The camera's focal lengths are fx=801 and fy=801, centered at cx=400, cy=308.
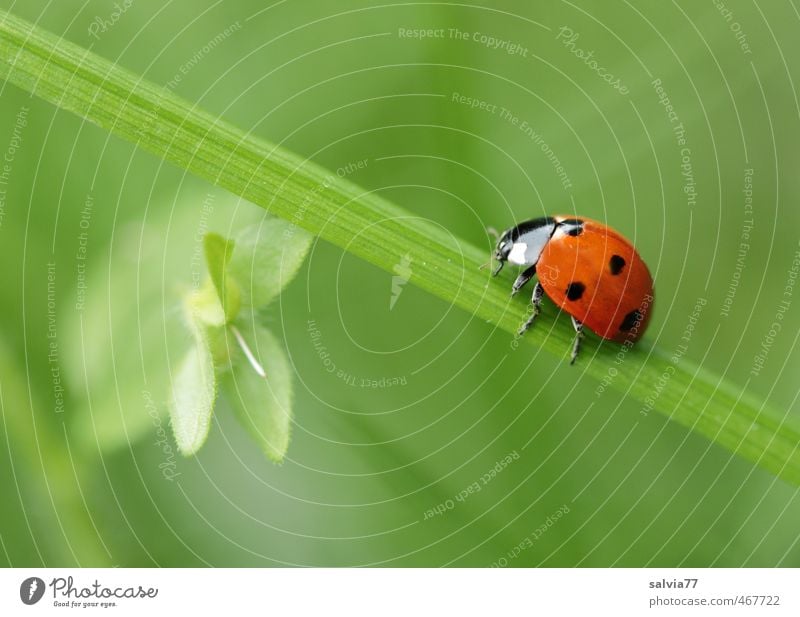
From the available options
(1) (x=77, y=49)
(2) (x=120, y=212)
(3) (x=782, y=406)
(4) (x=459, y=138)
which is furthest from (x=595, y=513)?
(1) (x=77, y=49)

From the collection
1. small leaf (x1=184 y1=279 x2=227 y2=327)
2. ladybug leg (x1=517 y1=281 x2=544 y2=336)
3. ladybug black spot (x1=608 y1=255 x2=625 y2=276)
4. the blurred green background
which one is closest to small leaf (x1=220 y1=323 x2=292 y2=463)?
small leaf (x1=184 y1=279 x2=227 y2=327)

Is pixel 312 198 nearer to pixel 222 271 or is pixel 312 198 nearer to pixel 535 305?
pixel 222 271

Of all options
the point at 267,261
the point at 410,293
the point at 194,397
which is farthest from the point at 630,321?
the point at 194,397

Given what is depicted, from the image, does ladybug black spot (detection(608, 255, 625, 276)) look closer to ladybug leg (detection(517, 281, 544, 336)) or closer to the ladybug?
the ladybug

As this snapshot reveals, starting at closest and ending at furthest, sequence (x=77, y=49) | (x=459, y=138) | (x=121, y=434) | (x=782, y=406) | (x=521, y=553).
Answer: (x=77, y=49), (x=121, y=434), (x=521, y=553), (x=782, y=406), (x=459, y=138)
